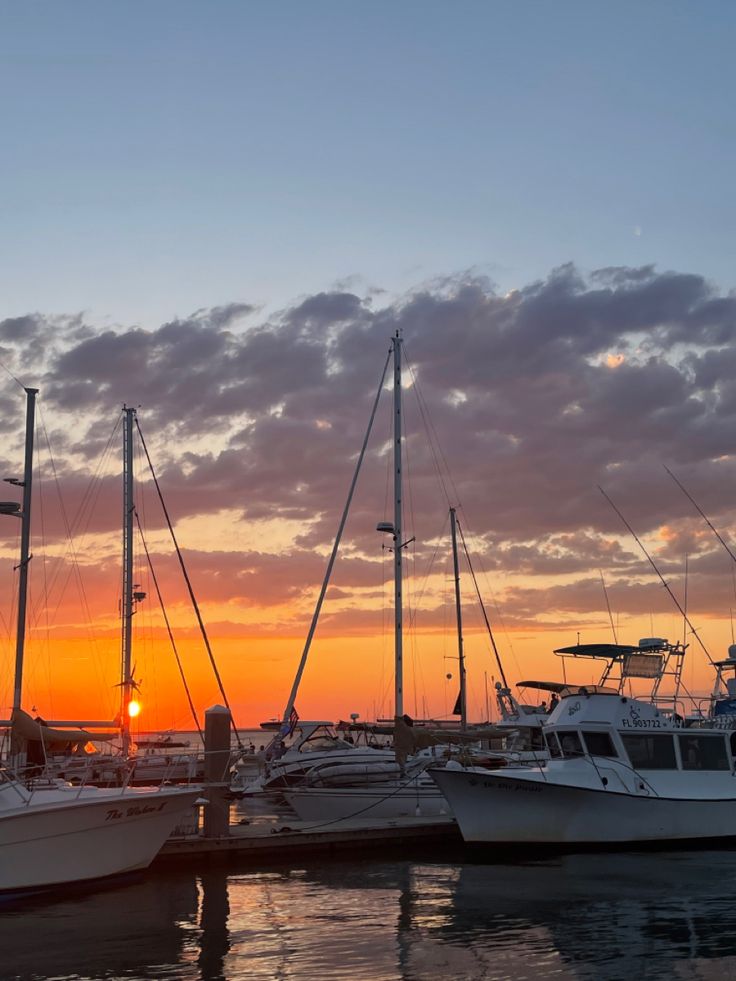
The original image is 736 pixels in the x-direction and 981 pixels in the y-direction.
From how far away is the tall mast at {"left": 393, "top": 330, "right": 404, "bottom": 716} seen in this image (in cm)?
3462

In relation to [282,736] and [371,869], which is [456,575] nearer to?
[282,736]

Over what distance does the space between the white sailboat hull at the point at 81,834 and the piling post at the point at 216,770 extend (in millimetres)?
1691

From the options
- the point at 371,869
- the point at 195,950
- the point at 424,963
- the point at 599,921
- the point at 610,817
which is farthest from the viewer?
the point at 610,817

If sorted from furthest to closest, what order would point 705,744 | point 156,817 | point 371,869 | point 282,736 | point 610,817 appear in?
point 282,736 < point 705,744 < point 610,817 < point 371,869 < point 156,817

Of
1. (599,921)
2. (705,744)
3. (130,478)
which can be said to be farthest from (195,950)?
(130,478)

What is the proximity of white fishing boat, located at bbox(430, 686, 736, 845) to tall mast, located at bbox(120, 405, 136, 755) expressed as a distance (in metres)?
17.3

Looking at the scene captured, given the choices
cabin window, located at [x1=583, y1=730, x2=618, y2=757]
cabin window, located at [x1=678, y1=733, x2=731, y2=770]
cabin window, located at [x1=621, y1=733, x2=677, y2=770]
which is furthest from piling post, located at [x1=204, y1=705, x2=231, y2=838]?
cabin window, located at [x1=678, y1=733, x2=731, y2=770]

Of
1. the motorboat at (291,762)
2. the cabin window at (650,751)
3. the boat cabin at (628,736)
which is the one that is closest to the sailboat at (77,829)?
the boat cabin at (628,736)

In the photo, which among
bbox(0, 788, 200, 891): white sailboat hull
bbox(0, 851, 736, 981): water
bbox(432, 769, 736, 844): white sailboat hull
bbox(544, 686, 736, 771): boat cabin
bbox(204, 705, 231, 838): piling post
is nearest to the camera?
bbox(0, 851, 736, 981): water

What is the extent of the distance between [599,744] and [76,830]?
1458 cm

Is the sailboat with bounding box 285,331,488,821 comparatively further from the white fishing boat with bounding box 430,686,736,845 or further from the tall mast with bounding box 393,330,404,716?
the white fishing boat with bounding box 430,686,736,845

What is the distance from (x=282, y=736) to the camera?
36.3m

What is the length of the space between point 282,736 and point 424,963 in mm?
21037

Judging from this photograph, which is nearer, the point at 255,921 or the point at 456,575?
the point at 255,921
